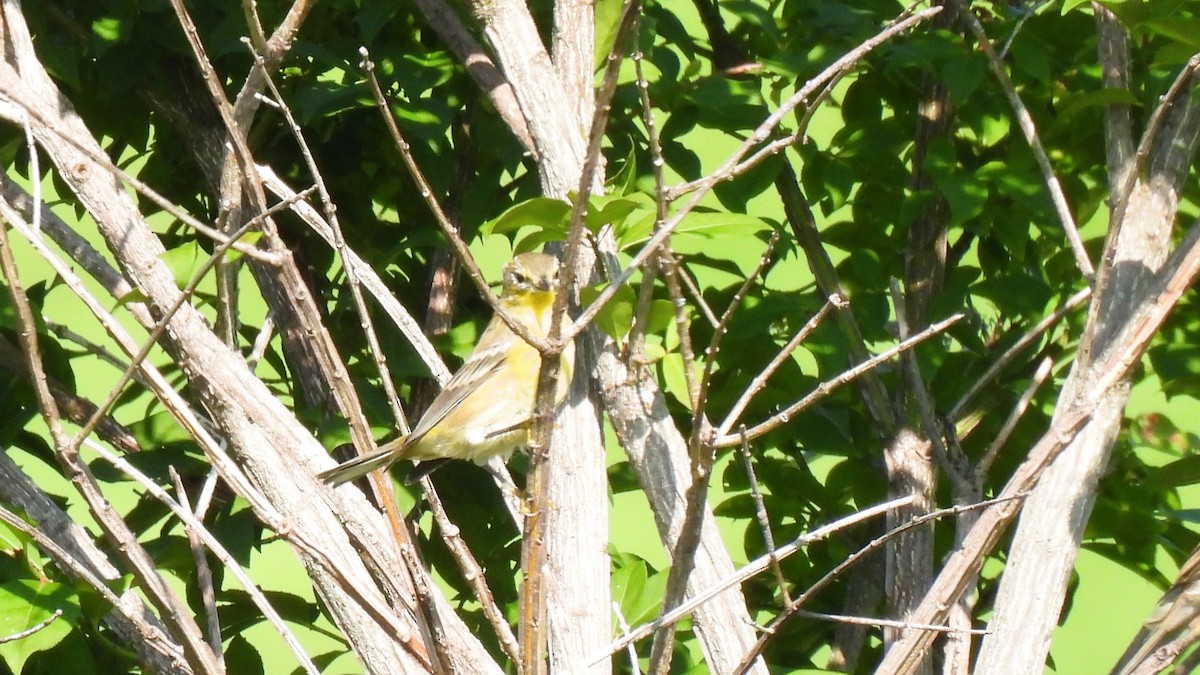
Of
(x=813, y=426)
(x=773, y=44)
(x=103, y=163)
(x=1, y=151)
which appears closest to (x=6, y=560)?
(x=103, y=163)

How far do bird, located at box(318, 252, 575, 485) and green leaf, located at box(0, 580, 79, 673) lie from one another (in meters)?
0.50

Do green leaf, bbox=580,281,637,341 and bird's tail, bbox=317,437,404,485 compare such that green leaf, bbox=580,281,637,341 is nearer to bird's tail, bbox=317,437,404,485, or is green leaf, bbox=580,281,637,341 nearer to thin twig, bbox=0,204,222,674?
bird's tail, bbox=317,437,404,485

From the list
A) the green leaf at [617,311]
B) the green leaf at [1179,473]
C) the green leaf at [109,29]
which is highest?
the green leaf at [109,29]

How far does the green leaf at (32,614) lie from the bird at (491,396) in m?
0.50

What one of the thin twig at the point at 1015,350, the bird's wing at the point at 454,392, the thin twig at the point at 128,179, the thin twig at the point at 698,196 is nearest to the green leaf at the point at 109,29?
the thin twig at the point at 128,179

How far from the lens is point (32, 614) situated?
2.29m

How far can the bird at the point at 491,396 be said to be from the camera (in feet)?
9.49

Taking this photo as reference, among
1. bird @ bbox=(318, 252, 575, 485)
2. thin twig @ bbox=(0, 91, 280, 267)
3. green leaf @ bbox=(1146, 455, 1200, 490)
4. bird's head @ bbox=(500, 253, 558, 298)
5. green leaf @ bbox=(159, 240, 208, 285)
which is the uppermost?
thin twig @ bbox=(0, 91, 280, 267)

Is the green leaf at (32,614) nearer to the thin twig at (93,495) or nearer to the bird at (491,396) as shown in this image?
the thin twig at (93,495)

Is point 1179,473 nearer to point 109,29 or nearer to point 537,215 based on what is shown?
point 537,215

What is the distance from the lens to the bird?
9.49 ft

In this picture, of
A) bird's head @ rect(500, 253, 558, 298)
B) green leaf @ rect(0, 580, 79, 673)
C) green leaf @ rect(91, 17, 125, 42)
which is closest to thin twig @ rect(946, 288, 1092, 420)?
bird's head @ rect(500, 253, 558, 298)

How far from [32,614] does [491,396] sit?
80.8 inches

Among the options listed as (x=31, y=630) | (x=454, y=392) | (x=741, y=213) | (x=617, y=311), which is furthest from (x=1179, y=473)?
(x=31, y=630)
